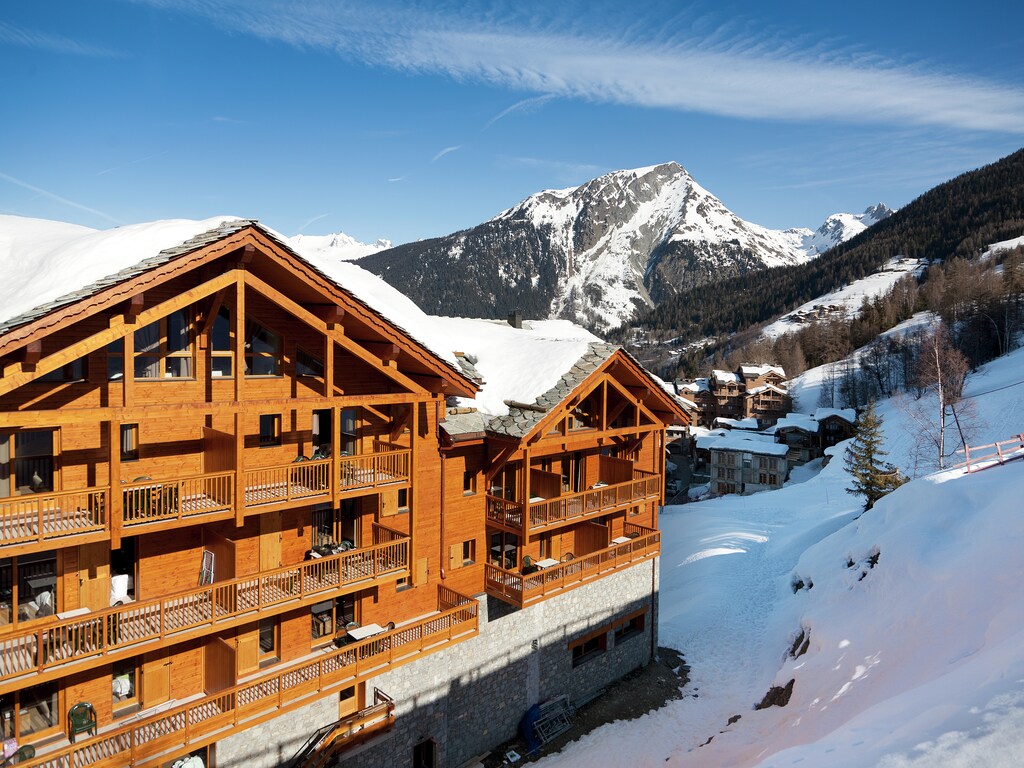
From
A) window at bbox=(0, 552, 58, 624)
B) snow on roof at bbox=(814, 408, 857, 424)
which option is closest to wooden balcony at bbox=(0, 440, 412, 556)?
window at bbox=(0, 552, 58, 624)

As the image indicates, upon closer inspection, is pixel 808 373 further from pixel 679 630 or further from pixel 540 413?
pixel 540 413

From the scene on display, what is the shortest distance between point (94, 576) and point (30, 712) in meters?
2.66

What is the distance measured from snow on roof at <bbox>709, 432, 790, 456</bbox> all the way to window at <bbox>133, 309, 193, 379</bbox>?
239 feet

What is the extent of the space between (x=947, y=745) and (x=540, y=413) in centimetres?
1233

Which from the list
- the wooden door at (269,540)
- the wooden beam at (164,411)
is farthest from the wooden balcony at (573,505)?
the wooden door at (269,540)

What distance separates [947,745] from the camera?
7.28 m

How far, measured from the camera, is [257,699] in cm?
1355

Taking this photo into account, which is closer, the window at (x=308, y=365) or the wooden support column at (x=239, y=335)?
the wooden support column at (x=239, y=335)

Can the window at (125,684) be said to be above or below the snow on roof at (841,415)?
below

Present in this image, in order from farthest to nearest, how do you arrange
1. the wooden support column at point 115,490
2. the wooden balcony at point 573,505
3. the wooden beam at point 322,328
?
the wooden balcony at point 573,505 → the wooden beam at point 322,328 → the wooden support column at point 115,490

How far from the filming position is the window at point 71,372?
40.3 ft

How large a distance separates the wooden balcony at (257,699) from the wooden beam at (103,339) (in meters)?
6.37

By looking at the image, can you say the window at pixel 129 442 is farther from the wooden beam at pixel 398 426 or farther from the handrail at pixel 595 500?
the handrail at pixel 595 500

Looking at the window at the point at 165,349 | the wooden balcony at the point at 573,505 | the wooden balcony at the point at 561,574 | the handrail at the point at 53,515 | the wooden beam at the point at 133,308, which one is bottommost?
the wooden balcony at the point at 561,574
